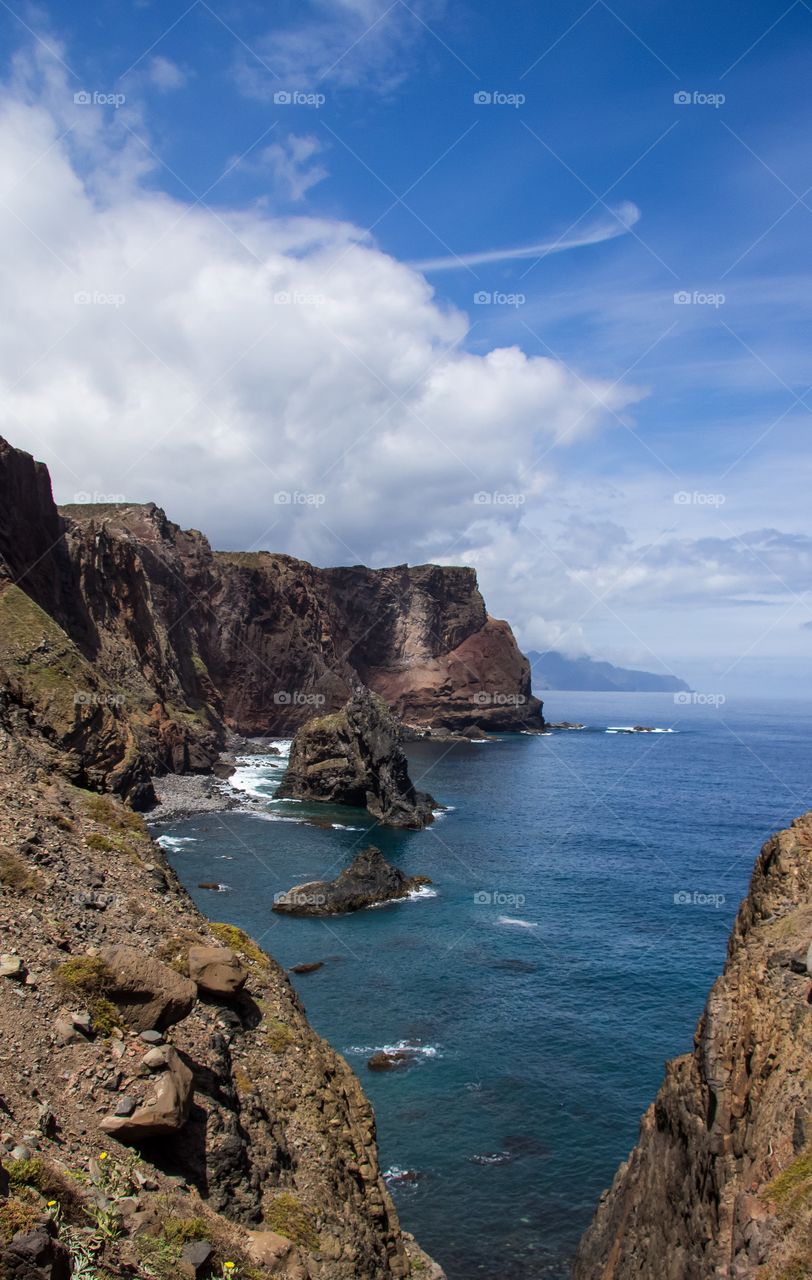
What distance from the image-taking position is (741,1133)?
66.7ft

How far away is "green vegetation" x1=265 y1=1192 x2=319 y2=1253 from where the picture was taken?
15.7 m

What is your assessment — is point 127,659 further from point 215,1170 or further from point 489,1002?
point 215,1170

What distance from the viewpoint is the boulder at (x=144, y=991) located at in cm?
1560

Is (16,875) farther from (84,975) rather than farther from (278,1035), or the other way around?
(278,1035)

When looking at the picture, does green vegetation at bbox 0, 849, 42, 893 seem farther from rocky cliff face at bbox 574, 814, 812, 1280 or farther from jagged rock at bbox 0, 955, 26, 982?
rocky cliff face at bbox 574, 814, 812, 1280

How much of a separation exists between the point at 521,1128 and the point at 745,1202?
21.6 m

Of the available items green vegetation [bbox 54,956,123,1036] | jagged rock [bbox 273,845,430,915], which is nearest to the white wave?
jagged rock [bbox 273,845,430,915]

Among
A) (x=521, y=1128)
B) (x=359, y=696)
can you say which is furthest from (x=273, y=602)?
(x=521, y=1128)

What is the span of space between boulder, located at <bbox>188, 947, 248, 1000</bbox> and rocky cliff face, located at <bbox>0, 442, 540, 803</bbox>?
788cm

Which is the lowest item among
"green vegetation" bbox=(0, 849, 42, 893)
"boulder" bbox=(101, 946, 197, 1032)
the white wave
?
the white wave

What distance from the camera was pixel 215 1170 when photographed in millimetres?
15258

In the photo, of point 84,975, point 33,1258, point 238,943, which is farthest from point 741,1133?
point 33,1258

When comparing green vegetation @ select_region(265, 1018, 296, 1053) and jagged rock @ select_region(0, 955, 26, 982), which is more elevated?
jagged rock @ select_region(0, 955, 26, 982)

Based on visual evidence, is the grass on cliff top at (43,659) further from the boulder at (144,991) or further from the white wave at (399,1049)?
the boulder at (144,991)
